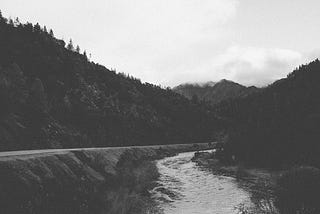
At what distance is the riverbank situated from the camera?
938 inches

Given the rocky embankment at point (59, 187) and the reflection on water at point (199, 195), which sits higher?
the rocky embankment at point (59, 187)

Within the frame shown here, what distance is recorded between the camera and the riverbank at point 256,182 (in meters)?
23.8

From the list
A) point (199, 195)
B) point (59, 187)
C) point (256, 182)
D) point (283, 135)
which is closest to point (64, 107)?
point (283, 135)

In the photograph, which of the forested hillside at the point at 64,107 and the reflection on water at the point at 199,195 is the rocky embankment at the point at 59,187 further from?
the forested hillside at the point at 64,107

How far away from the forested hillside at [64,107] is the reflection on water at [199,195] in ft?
66.5

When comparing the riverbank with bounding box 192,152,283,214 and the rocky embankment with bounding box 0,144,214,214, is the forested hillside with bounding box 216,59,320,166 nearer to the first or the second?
the riverbank with bounding box 192,152,283,214

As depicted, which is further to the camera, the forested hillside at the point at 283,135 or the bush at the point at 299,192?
the forested hillside at the point at 283,135

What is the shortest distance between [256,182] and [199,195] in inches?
340

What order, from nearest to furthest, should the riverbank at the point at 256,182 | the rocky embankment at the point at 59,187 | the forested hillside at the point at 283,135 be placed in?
1. the rocky embankment at the point at 59,187
2. the riverbank at the point at 256,182
3. the forested hillside at the point at 283,135

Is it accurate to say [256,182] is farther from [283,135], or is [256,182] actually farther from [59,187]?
[59,187]

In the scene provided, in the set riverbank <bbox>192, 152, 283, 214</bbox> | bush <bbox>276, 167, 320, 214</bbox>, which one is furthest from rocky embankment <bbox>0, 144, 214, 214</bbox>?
bush <bbox>276, 167, 320, 214</bbox>

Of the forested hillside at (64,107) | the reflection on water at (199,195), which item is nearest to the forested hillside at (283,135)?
the reflection on water at (199,195)

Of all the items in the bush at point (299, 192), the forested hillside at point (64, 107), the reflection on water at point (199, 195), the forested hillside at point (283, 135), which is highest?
the forested hillside at point (64, 107)

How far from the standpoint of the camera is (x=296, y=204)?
20547mm
